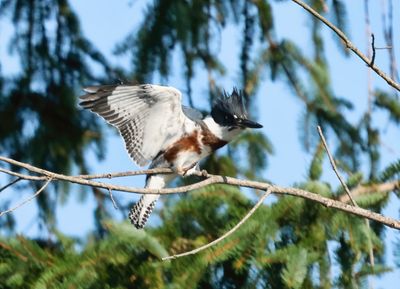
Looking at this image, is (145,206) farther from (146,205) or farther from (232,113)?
(232,113)

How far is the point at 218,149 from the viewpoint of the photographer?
132 inches

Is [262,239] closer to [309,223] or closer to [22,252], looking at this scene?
[309,223]

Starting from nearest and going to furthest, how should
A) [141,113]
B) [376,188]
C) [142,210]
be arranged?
[376,188]
[141,113]
[142,210]

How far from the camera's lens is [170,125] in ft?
10.5

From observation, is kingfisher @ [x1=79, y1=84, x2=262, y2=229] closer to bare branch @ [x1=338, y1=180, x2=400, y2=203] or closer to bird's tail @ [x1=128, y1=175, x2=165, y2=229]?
bird's tail @ [x1=128, y1=175, x2=165, y2=229]

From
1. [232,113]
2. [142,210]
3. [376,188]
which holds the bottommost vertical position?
[142,210]

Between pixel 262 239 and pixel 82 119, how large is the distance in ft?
3.90

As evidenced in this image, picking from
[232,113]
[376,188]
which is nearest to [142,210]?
[232,113]

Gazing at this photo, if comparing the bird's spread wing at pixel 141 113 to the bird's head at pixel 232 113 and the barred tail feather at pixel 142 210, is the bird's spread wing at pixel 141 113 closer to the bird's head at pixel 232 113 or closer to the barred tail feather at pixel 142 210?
the bird's head at pixel 232 113

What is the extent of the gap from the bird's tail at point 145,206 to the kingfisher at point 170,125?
74 millimetres

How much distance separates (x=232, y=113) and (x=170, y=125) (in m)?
0.18

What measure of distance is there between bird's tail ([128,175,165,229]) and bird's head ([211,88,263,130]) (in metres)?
0.28

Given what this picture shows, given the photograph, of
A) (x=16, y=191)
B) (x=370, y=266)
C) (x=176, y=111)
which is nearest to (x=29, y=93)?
(x=16, y=191)

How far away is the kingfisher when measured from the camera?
3.08m
